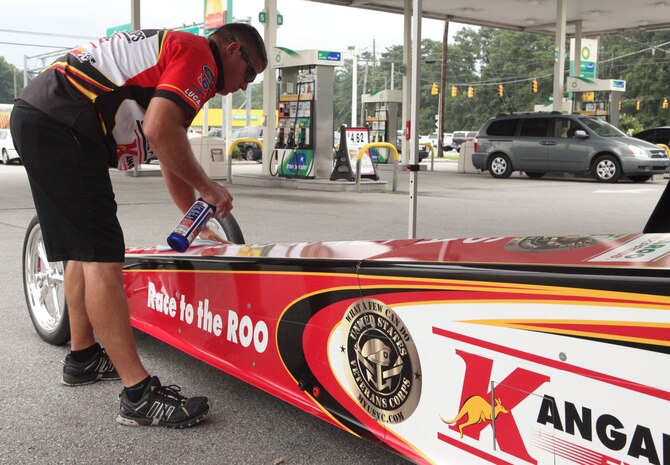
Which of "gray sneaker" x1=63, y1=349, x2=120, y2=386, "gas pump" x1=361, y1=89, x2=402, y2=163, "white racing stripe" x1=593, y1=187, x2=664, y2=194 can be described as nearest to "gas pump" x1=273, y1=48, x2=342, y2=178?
"white racing stripe" x1=593, y1=187, x2=664, y2=194

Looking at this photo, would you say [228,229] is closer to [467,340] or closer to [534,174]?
[467,340]

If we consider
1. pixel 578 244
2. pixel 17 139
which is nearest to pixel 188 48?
pixel 17 139

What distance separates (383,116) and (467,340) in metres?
22.8

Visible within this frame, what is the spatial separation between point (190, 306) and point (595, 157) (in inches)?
610

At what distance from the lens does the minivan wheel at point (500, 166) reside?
1828 cm

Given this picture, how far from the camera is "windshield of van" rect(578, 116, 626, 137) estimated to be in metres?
16.8

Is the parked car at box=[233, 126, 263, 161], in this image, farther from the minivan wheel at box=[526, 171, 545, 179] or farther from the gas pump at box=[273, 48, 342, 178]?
the gas pump at box=[273, 48, 342, 178]

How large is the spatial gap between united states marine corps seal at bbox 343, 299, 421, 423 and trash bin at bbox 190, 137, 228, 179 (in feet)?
48.8

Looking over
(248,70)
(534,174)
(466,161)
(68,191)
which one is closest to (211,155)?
(466,161)

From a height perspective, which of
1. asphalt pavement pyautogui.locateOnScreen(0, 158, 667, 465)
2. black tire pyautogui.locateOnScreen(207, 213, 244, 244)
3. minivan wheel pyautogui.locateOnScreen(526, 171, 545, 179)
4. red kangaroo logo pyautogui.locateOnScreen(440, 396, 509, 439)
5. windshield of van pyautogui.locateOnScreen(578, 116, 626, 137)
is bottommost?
asphalt pavement pyautogui.locateOnScreen(0, 158, 667, 465)

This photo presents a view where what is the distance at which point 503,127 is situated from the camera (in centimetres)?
1850

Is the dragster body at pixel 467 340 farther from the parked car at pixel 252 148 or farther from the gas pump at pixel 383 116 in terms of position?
the parked car at pixel 252 148

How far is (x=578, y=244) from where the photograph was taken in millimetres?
1991

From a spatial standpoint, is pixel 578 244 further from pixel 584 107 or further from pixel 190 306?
pixel 584 107
